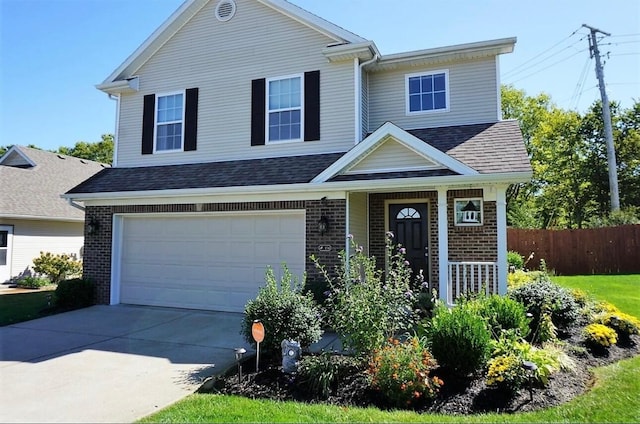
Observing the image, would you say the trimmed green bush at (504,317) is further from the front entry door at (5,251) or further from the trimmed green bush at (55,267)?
the front entry door at (5,251)

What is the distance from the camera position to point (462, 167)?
7984mm

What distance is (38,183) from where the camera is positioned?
18.5 meters

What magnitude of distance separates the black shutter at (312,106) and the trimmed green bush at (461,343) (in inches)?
244

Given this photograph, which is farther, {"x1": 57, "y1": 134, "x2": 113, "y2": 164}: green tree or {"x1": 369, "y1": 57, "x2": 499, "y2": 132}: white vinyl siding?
{"x1": 57, "y1": 134, "x2": 113, "y2": 164}: green tree

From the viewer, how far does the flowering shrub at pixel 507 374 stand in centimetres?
477

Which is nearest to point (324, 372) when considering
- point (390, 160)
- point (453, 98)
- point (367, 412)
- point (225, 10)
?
point (367, 412)

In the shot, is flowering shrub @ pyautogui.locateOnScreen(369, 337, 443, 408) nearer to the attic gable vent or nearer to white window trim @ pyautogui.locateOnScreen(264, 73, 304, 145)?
white window trim @ pyautogui.locateOnScreen(264, 73, 304, 145)

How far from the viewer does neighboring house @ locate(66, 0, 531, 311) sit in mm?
9117

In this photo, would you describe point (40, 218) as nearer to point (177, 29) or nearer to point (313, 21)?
point (177, 29)

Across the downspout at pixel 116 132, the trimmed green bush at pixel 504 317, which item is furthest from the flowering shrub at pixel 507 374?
the downspout at pixel 116 132

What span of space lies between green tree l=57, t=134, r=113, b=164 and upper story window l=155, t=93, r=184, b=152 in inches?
1265

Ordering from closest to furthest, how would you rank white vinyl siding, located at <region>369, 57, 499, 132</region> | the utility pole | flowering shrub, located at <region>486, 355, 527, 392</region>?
flowering shrub, located at <region>486, 355, 527, 392</region>, white vinyl siding, located at <region>369, 57, 499, 132</region>, the utility pole

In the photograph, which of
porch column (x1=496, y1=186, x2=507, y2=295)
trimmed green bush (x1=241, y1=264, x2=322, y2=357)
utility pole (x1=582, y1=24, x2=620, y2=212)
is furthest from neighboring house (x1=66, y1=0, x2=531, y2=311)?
utility pole (x1=582, y1=24, x2=620, y2=212)

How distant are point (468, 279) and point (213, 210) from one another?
596cm
